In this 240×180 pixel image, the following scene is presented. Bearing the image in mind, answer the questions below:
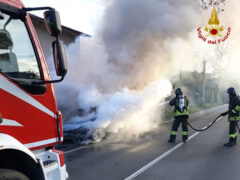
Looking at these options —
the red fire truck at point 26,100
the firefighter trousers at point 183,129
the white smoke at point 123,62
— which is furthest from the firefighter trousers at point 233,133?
the red fire truck at point 26,100

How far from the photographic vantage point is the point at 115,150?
603 centimetres

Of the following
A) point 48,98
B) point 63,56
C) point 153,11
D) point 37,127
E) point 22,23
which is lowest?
point 37,127

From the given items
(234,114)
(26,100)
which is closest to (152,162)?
(234,114)

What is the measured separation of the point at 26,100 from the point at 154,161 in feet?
12.3

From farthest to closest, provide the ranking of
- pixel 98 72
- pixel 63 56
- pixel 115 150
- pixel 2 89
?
pixel 98 72 → pixel 115 150 → pixel 63 56 → pixel 2 89

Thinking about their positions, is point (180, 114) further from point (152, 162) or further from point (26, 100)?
point (26, 100)

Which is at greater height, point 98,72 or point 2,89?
point 98,72

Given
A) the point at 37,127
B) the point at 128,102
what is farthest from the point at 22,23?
the point at 128,102

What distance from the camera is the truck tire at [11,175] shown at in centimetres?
185

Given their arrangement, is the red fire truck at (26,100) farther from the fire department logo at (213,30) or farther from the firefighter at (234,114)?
the fire department logo at (213,30)

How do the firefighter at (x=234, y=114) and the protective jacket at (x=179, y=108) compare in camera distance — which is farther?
the protective jacket at (x=179, y=108)

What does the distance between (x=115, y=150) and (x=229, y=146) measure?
3317mm

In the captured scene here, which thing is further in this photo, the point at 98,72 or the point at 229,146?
the point at 98,72

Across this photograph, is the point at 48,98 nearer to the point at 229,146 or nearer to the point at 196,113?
the point at 229,146
